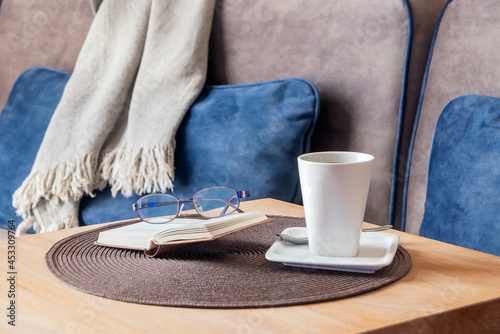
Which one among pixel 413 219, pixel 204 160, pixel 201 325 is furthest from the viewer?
pixel 204 160

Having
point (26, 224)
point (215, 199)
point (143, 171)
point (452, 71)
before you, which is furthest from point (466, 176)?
point (26, 224)

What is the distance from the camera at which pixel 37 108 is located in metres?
1.60

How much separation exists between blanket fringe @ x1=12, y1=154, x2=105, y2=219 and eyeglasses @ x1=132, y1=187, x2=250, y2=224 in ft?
1.92

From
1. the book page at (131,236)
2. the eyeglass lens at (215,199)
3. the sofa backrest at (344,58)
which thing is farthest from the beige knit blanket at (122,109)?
the book page at (131,236)

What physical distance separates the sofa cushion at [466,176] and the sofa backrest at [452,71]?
75 mm

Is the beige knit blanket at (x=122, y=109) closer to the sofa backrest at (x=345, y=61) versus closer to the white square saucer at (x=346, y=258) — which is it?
the sofa backrest at (x=345, y=61)

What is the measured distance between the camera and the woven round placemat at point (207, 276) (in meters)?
0.52

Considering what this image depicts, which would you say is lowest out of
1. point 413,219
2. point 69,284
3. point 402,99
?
point 413,219

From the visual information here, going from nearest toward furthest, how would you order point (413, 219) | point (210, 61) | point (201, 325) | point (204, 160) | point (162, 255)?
1. point (201, 325)
2. point (162, 255)
3. point (413, 219)
4. point (204, 160)
5. point (210, 61)

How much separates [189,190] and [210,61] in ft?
1.40

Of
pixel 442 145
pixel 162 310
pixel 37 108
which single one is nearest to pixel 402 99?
pixel 442 145

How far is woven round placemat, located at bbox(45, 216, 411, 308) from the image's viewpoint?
0.52 m

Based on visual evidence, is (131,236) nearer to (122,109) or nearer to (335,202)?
(335,202)

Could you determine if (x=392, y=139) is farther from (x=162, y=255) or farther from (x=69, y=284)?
(x=69, y=284)
